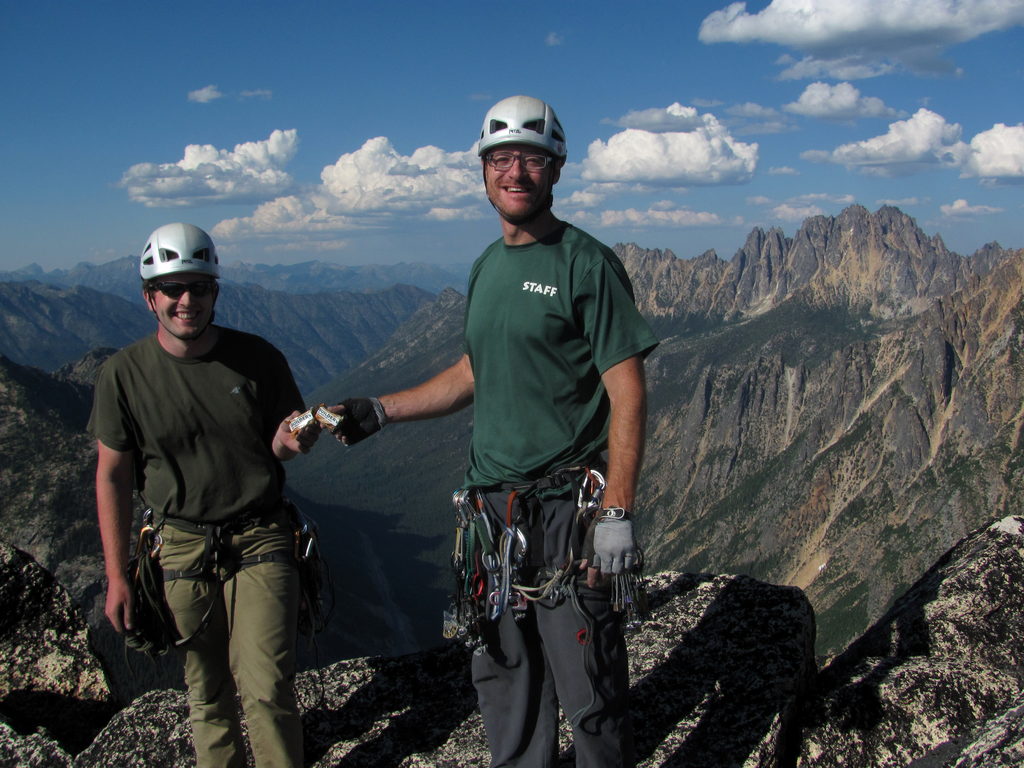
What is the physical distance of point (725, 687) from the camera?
890 cm

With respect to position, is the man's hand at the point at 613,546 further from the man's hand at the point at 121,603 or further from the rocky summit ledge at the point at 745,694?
the man's hand at the point at 121,603

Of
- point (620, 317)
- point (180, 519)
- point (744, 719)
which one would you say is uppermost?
point (620, 317)

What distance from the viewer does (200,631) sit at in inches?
308

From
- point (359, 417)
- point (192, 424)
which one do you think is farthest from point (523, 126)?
point (192, 424)

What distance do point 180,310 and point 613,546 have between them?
187 inches

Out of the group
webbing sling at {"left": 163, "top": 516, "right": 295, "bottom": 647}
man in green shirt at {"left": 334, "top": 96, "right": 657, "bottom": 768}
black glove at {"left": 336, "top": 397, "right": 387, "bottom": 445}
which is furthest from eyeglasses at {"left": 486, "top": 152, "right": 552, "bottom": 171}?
webbing sling at {"left": 163, "top": 516, "right": 295, "bottom": 647}

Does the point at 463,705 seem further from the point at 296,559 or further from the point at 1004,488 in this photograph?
the point at 1004,488

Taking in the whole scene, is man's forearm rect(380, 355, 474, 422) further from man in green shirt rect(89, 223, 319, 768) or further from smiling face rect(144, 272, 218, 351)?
smiling face rect(144, 272, 218, 351)

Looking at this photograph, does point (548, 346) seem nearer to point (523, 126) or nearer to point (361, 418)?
point (523, 126)

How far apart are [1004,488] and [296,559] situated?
22670 centimetres

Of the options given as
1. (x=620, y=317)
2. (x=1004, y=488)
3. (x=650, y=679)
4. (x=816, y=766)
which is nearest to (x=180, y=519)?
(x=620, y=317)

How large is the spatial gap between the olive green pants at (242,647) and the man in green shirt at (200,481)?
0.04 ft

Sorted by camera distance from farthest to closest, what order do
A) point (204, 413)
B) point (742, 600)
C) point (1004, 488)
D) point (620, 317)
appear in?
point (1004, 488), point (742, 600), point (204, 413), point (620, 317)

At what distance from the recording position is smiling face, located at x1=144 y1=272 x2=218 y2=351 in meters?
7.81
